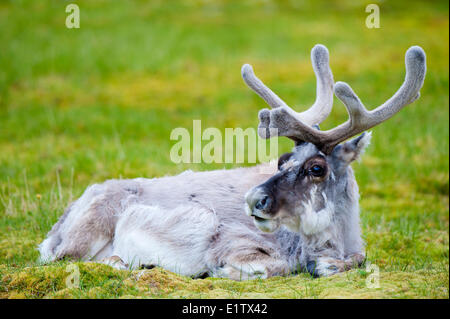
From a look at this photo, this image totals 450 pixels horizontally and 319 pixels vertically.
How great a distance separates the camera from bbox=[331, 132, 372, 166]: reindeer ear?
19.7 ft

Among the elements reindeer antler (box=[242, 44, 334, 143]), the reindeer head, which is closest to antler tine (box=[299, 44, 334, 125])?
reindeer antler (box=[242, 44, 334, 143])

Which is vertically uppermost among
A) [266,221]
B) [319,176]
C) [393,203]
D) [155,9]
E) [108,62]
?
[155,9]

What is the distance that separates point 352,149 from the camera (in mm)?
6047

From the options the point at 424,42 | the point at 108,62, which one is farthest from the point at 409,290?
the point at 424,42

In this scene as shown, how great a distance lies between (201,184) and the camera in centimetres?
712

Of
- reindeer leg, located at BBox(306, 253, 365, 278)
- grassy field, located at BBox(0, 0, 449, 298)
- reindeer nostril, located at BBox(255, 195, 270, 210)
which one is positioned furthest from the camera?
reindeer leg, located at BBox(306, 253, 365, 278)

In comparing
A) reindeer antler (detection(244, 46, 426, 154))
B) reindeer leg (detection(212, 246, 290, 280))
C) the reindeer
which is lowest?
reindeer leg (detection(212, 246, 290, 280))

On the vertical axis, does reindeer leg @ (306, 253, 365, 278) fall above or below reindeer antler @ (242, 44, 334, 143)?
below

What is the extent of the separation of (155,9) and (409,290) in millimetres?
28578

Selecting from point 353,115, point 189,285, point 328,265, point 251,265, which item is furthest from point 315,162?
point 189,285

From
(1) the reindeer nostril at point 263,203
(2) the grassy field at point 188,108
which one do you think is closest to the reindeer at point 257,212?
(1) the reindeer nostril at point 263,203

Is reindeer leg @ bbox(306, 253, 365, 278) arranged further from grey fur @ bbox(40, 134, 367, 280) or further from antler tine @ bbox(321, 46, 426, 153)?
antler tine @ bbox(321, 46, 426, 153)

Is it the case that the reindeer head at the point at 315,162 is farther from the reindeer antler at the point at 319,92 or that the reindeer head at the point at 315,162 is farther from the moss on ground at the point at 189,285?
the moss on ground at the point at 189,285
